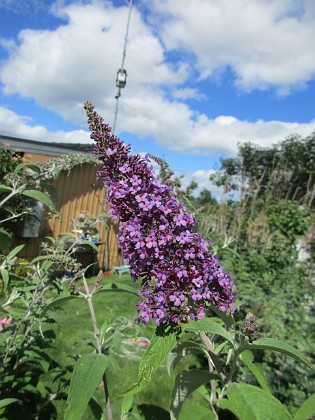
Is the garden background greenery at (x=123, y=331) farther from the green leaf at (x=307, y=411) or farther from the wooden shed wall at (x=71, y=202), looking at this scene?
the wooden shed wall at (x=71, y=202)

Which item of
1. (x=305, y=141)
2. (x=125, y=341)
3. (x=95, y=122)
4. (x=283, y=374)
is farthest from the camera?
(x=305, y=141)

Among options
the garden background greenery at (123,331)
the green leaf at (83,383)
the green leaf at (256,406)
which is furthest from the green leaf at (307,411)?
the green leaf at (83,383)

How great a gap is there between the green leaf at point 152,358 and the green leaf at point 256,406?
239 mm

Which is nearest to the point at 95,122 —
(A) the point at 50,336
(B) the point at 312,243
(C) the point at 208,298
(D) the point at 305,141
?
(C) the point at 208,298

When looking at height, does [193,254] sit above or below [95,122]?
below

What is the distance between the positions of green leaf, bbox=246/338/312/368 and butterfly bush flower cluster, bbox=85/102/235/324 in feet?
0.66

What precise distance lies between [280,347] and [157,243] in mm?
512

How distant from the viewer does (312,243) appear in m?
6.84

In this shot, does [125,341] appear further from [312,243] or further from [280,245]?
[312,243]

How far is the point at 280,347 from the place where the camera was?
104 centimetres

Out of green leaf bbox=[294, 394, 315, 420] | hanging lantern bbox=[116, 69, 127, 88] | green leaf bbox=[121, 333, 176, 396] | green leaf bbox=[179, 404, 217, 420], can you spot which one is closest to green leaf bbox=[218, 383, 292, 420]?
green leaf bbox=[294, 394, 315, 420]

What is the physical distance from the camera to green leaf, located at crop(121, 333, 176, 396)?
993mm

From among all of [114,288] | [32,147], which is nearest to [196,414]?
[114,288]

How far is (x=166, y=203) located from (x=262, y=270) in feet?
13.6
